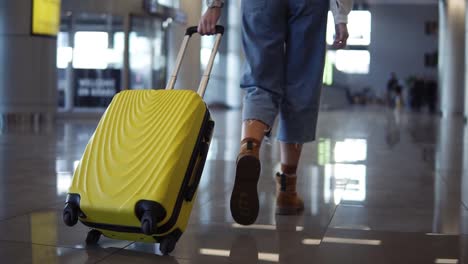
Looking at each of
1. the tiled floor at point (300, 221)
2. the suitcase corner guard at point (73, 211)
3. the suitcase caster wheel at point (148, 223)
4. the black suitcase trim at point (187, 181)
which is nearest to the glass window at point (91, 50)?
the tiled floor at point (300, 221)

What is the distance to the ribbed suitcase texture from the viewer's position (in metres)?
2.41

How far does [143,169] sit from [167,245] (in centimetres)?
30

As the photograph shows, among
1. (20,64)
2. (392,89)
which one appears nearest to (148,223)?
(20,64)

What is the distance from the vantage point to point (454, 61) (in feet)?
89.5

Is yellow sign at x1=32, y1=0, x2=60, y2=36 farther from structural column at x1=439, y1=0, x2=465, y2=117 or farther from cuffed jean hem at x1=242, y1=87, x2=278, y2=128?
structural column at x1=439, y1=0, x2=465, y2=117

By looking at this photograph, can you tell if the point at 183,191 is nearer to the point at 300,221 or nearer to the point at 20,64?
the point at 300,221

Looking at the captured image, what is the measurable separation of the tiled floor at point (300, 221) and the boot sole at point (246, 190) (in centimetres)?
11

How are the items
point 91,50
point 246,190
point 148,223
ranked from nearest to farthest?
point 148,223, point 246,190, point 91,50

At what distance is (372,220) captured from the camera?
3.31 meters

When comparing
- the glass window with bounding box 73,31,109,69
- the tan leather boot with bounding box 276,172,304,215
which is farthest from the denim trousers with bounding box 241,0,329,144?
the glass window with bounding box 73,31,109,69

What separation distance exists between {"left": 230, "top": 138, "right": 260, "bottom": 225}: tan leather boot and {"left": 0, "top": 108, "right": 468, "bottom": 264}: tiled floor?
107 mm

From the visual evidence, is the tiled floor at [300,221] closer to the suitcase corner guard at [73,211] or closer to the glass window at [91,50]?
the suitcase corner guard at [73,211]

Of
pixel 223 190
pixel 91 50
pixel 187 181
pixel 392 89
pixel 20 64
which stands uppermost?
pixel 91 50

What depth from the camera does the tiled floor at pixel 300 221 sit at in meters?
2.53
